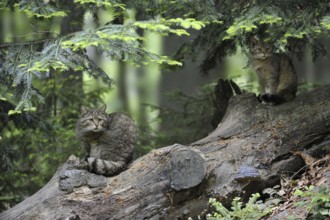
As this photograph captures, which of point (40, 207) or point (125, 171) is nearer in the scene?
point (40, 207)

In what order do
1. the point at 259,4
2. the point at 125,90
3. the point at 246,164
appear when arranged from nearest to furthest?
the point at 259,4 < the point at 246,164 < the point at 125,90

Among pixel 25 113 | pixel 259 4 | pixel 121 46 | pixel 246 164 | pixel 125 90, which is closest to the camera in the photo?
pixel 121 46

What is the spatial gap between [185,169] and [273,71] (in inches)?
97.7

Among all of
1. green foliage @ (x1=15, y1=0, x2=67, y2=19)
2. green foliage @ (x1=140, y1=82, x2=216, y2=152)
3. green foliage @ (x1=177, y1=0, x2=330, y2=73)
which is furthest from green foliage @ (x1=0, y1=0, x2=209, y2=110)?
green foliage @ (x1=140, y1=82, x2=216, y2=152)

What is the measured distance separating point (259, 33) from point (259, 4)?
1.51 metres

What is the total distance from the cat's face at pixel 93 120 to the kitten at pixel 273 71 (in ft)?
7.69

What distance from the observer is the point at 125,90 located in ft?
49.5

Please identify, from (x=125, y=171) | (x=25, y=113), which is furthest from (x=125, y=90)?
(x=125, y=171)

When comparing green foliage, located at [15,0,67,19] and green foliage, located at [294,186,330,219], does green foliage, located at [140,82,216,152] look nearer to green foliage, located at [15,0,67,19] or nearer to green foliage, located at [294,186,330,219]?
green foliage, located at [15,0,67,19]

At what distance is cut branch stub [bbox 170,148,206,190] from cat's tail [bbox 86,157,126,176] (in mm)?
751

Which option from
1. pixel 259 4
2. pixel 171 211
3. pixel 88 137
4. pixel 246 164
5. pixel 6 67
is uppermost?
pixel 259 4

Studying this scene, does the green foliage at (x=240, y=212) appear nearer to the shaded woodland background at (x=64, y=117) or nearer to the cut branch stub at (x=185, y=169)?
the cut branch stub at (x=185, y=169)

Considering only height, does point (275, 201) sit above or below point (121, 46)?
below

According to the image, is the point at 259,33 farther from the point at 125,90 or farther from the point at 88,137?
the point at 125,90
